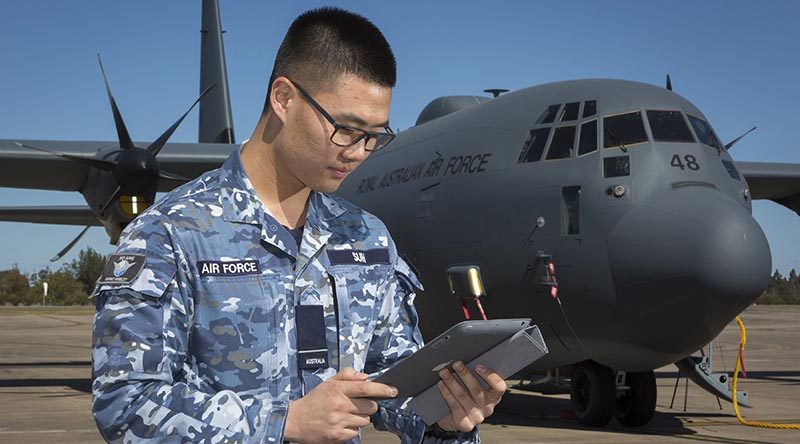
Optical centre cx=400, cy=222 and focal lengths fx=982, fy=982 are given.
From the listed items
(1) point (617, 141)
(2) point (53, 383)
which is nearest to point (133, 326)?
(1) point (617, 141)

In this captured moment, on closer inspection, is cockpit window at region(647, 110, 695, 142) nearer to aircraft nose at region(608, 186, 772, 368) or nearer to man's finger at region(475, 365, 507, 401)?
aircraft nose at region(608, 186, 772, 368)

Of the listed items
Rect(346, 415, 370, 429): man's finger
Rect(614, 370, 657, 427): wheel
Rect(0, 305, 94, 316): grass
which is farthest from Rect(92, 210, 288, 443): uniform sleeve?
Rect(0, 305, 94, 316): grass

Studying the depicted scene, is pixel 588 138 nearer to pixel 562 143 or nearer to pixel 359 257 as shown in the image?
pixel 562 143

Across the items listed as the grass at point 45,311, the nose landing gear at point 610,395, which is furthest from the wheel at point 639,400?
the grass at point 45,311

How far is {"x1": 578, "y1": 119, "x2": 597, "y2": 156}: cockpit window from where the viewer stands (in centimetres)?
987

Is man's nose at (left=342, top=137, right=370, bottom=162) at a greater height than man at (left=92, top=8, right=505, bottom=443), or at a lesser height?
greater

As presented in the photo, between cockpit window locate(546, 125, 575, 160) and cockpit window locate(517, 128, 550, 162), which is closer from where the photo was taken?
cockpit window locate(546, 125, 575, 160)

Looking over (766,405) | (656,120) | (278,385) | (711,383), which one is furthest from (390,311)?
(766,405)

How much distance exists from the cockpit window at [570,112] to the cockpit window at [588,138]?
198 millimetres

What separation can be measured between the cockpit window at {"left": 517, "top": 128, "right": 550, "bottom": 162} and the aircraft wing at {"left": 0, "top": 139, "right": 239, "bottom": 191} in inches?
315

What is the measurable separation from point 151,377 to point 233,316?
0.96 feet

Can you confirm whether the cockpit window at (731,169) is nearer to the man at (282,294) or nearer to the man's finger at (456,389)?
the man at (282,294)

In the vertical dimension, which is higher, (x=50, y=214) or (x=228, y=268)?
(x=50, y=214)

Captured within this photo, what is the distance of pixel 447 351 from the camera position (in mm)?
2328
